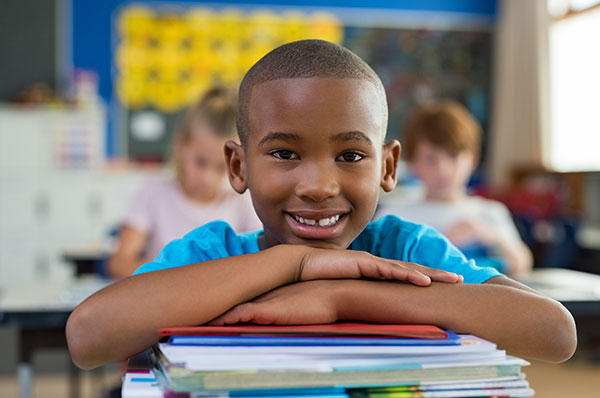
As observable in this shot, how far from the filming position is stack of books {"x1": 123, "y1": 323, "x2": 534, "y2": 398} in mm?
509

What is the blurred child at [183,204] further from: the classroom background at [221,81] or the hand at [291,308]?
the classroom background at [221,81]

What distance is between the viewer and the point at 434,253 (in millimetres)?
981

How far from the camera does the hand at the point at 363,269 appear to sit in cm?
74

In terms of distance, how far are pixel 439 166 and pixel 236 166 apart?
A: 183 cm

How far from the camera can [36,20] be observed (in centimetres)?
643

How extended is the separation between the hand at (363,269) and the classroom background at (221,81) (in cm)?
454

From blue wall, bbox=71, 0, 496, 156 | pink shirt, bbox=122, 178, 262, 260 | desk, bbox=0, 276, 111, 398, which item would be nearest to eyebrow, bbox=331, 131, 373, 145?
desk, bbox=0, 276, 111, 398

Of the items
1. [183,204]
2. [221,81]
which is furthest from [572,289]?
[221,81]

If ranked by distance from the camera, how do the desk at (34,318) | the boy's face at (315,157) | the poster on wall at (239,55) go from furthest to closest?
the poster on wall at (239,55) < the desk at (34,318) < the boy's face at (315,157)

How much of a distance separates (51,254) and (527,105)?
441cm

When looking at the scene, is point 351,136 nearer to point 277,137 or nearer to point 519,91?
point 277,137

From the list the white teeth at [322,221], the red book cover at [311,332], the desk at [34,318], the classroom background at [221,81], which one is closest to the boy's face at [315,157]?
the white teeth at [322,221]

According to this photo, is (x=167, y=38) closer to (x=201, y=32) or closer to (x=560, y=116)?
(x=201, y=32)

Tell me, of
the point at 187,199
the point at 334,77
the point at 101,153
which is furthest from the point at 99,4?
the point at 334,77
